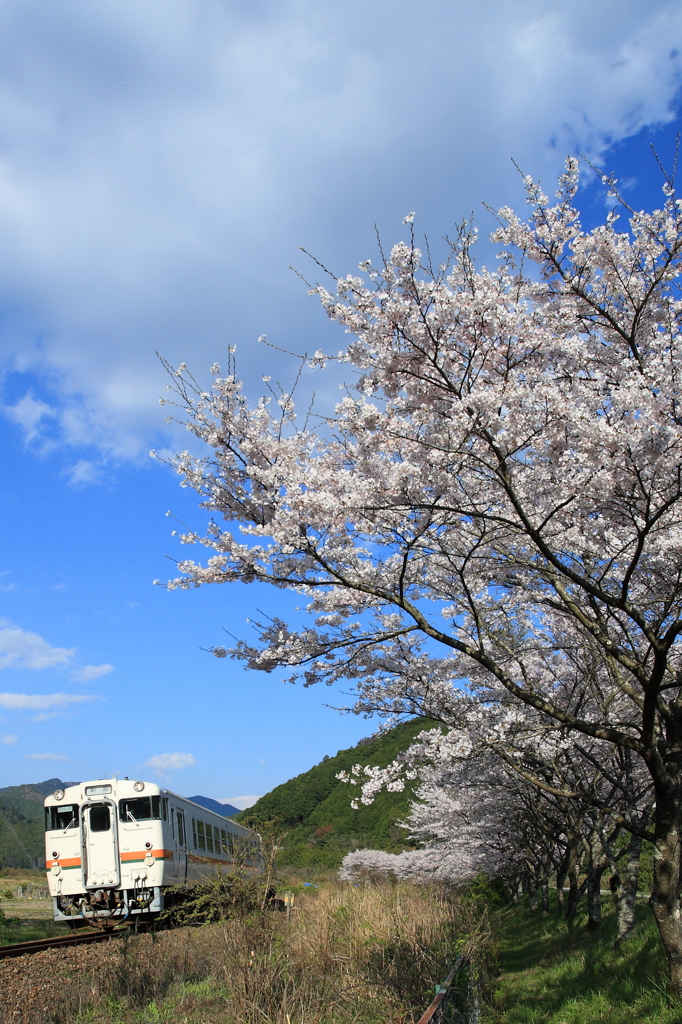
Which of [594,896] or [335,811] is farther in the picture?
[335,811]

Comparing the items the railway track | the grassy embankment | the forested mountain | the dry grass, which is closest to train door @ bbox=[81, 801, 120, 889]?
the railway track

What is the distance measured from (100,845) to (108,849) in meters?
0.19

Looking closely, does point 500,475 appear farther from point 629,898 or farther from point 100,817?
point 100,817

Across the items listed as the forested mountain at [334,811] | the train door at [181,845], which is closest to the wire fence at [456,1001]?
the train door at [181,845]

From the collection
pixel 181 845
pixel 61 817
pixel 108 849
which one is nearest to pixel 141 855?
pixel 108 849

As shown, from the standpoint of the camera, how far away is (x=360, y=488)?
4988mm

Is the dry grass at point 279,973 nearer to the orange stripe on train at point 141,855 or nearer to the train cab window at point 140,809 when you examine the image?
the orange stripe on train at point 141,855

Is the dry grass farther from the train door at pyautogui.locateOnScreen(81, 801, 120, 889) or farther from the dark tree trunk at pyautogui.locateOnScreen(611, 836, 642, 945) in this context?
the train door at pyautogui.locateOnScreen(81, 801, 120, 889)

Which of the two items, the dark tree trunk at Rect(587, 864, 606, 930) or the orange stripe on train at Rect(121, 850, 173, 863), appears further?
the orange stripe on train at Rect(121, 850, 173, 863)

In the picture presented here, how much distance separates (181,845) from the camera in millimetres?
13617

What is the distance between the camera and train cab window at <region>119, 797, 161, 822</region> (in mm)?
Answer: 12328

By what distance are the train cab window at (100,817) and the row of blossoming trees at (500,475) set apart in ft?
25.8

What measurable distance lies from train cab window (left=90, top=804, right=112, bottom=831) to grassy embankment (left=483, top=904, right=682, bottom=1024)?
724 centimetres

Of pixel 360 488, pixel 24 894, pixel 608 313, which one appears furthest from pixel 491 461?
pixel 24 894
